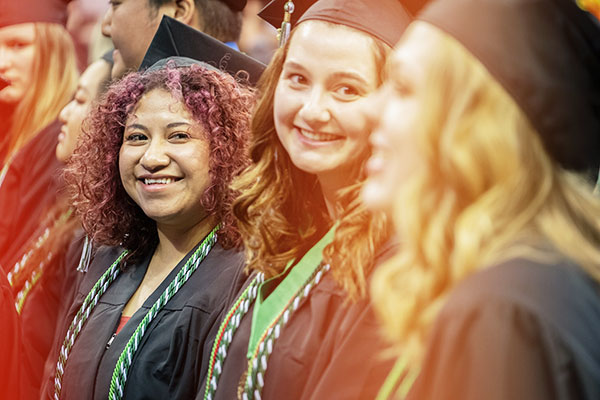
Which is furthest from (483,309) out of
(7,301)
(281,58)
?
(7,301)

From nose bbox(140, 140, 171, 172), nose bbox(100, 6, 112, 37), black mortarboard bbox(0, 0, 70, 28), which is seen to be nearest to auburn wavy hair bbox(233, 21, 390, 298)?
nose bbox(140, 140, 171, 172)

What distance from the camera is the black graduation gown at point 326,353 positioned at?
1.26m

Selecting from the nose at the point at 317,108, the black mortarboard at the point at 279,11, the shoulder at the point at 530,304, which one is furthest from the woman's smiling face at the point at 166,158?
the shoulder at the point at 530,304

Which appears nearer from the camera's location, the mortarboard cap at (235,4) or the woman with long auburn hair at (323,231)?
the woman with long auburn hair at (323,231)

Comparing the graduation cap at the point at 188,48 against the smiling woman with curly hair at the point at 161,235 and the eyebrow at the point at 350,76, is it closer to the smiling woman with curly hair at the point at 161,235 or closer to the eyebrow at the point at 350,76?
the smiling woman with curly hair at the point at 161,235

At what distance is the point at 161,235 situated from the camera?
6.64 ft

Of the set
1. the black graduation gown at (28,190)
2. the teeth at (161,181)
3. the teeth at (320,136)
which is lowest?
the black graduation gown at (28,190)

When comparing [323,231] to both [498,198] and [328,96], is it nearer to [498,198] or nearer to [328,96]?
[328,96]

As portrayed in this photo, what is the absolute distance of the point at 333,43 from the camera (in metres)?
1.35

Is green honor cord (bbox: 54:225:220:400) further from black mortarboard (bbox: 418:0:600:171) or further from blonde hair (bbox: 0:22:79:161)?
black mortarboard (bbox: 418:0:600:171)

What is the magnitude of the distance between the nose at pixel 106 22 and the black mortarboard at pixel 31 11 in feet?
0.54

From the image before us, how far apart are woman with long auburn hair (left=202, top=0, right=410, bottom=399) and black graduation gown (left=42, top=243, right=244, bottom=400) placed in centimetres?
25

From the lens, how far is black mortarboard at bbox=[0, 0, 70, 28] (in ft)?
8.52

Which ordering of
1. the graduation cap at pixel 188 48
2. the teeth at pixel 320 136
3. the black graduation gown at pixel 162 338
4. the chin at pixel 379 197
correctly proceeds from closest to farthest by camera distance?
the chin at pixel 379 197 → the teeth at pixel 320 136 → the black graduation gown at pixel 162 338 → the graduation cap at pixel 188 48
